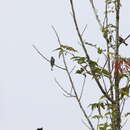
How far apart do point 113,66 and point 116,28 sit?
0.60 m

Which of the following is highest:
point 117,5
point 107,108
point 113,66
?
point 117,5

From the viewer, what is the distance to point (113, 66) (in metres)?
7.66

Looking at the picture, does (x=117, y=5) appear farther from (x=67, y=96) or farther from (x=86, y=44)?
(x=67, y=96)

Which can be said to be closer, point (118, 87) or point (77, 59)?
point (118, 87)

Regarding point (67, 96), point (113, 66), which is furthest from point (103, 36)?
point (67, 96)

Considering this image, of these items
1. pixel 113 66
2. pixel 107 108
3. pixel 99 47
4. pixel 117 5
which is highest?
pixel 117 5

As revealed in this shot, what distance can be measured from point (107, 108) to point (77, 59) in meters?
0.94


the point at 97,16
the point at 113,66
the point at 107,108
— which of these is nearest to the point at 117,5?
the point at 97,16

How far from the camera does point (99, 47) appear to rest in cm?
817

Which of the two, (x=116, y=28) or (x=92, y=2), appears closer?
(x=116, y=28)

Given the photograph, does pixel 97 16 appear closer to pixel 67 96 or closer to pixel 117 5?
pixel 117 5

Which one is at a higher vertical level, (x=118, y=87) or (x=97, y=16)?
(x=97, y=16)

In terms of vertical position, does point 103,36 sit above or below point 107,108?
above

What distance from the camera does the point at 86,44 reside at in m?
7.92
